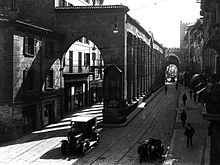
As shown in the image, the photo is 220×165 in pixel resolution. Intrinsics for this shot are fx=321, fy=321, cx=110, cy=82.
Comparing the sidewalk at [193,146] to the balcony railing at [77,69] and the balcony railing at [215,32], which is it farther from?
the balcony railing at [77,69]

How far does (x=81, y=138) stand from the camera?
19.5 metres

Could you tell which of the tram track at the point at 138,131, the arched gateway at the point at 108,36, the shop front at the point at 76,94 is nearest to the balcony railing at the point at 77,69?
the shop front at the point at 76,94

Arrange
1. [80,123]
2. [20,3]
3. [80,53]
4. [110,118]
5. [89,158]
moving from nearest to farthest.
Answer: [89,158] → [80,123] → [110,118] → [20,3] → [80,53]

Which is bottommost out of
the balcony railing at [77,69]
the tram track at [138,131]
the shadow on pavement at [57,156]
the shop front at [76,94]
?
the shadow on pavement at [57,156]

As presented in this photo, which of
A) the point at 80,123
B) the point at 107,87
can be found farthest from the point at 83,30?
the point at 80,123

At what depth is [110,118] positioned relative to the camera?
1157 inches

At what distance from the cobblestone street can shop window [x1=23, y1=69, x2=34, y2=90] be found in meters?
3.74

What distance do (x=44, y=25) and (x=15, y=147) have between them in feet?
46.2

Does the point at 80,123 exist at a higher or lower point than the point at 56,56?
lower

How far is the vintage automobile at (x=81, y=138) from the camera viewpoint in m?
18.6

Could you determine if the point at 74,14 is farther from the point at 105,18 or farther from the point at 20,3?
the point at 20,3

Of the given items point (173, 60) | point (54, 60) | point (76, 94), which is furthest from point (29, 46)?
point (173, 60)

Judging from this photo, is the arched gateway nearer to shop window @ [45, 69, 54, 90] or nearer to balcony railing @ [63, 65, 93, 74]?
shop window @ [45, 69, 54, 90]

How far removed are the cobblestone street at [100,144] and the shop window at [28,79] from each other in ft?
12.3
